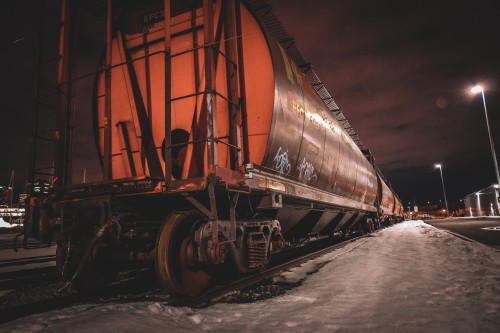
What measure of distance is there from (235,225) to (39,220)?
288cm

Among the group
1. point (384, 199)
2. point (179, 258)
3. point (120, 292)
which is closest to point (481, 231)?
point (384, 199)

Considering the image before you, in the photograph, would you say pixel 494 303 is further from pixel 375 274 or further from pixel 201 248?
pixel 201 248

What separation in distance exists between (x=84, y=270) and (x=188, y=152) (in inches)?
88.0

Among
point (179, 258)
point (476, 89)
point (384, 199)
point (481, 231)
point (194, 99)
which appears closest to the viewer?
point (179, 258)

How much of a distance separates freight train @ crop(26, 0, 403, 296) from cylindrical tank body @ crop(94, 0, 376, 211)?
Answer: 0.02 meters

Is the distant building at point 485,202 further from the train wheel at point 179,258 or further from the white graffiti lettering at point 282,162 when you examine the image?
the train wheel at point 179,258

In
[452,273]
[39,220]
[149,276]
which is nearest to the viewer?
[39,220]

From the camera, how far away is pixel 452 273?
15.1ft

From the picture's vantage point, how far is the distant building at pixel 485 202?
49344mm

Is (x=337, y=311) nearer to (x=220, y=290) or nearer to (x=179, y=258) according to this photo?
(x=220, y=290)

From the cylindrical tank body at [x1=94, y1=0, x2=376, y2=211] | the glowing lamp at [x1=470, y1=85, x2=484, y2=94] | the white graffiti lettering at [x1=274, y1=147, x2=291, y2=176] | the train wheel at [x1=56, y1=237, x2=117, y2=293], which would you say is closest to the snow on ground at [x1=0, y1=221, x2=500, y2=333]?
the train wheel at [x1=56, y1=237, x2=117, y2=293]

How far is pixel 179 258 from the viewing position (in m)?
3.70

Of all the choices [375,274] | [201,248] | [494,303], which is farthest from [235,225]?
[494,303]

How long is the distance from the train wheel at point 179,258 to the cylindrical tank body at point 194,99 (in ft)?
2.58
